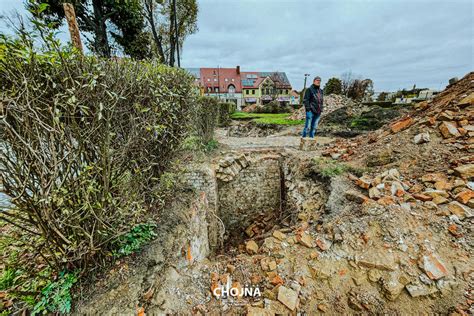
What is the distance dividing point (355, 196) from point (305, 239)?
1.02 m

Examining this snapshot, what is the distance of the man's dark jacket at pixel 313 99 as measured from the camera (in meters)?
4.84

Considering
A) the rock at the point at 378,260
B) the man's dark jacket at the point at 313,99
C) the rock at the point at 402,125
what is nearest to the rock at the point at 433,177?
the rock at the point at 378,260

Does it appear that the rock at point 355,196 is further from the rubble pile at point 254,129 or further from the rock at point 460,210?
the rubble pile at point 254,129

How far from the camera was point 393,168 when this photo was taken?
2.83m

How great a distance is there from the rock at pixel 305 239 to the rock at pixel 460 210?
162 cm

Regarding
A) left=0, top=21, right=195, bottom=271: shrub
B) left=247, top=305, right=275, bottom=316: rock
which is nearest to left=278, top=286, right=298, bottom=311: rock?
left=247, top=305, right=275, bottom=316: rock

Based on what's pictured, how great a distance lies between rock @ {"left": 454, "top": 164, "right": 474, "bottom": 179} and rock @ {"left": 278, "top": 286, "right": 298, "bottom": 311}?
264cm

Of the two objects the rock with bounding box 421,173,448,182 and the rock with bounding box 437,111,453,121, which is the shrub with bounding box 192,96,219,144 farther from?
the rock with bounding box 437,111,453,121

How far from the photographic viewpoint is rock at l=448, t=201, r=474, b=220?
6.29ft

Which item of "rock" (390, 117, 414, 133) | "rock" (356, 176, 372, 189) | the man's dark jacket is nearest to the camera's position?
"rock" (356, 176, 372, 189)

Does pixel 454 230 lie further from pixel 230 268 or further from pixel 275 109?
pixel 275 109

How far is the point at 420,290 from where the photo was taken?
164 cm

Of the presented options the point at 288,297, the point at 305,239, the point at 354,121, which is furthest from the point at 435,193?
the point at 354,121

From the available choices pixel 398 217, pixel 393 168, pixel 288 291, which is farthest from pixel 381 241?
pixel 393 168
